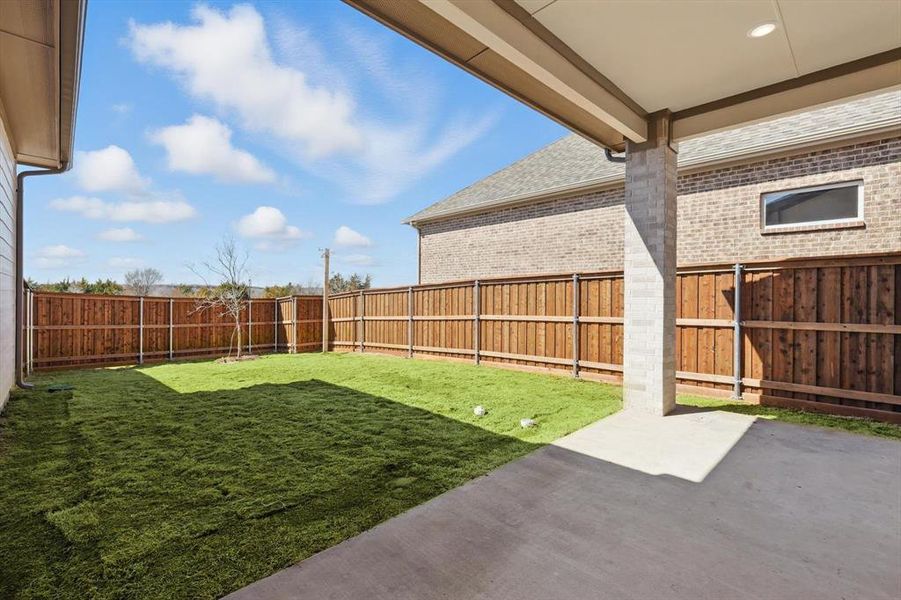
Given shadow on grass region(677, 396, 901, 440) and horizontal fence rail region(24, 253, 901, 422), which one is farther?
horizontal fence rail region(24, 253, 901, 422)

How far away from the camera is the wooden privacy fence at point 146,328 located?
9555 millimetres

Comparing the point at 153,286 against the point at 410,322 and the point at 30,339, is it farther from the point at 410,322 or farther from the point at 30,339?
the point at 410,322

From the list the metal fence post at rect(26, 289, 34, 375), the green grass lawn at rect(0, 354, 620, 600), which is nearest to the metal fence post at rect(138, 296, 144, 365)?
the metal fence post at rect(26, 289, 34, 375)

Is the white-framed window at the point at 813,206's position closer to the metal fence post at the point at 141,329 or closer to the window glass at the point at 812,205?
the window glass at the point at 812,205

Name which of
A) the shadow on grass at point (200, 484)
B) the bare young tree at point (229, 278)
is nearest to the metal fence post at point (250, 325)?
the bare young tree at point (229, 278)

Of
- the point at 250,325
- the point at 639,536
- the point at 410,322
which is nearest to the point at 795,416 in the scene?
the point at 639,536

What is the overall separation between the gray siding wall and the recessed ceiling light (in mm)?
7920

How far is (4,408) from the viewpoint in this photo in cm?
519

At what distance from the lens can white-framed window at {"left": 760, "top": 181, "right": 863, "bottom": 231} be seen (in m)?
6.77

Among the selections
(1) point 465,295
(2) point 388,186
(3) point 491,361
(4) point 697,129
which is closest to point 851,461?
(4) point 697,129

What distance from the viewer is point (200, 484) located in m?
3.02

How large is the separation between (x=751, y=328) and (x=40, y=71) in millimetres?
8518

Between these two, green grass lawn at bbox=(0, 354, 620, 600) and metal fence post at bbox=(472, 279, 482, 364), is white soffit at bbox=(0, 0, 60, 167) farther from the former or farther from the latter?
metal fence post at bbox=(472, 279, 482, 364)

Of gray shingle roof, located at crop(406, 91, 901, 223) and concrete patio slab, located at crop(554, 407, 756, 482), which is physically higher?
gray shingle roof, located at crop(406, 91, 901, 223)
